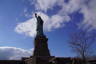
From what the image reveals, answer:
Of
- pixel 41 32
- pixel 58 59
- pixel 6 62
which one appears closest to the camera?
pixel 58 59

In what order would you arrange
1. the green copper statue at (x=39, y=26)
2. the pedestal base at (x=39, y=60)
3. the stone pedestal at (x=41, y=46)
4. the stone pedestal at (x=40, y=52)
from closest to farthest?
the pedestal base at (x=39, y=60) < the stone pedestal at (x=40, y=52) < the stone pedestal at (x=41, y=46) < the green copper statue at (x=39, y=26)

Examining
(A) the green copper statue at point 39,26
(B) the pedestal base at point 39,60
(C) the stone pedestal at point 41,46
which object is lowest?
(B) the pedestal base at point 39,60

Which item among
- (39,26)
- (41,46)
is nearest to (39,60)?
(41,46)

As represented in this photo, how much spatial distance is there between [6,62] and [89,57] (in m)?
22.0

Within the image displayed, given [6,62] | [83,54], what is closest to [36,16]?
[6,62]

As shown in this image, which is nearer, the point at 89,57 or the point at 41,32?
the point at 89,57

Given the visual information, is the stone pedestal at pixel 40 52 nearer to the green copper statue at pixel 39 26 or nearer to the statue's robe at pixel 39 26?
the green copper statue at pixel 39 26

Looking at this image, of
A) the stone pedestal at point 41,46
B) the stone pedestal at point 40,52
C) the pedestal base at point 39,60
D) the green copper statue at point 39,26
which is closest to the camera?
the pedestal base at point 39,60

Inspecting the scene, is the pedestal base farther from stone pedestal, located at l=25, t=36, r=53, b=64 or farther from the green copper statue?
the green copper statue

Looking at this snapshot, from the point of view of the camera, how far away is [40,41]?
5341cm

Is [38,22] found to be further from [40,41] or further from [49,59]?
[49,59]

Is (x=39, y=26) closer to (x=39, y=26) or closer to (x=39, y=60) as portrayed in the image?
(x=39, y=26)

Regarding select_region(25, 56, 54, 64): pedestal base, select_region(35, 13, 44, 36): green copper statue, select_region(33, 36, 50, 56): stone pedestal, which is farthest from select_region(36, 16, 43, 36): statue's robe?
select_region(25, 56, 54, 64): pedestal base

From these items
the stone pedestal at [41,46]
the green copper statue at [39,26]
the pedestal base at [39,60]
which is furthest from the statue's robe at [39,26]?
the pedestal base at [39,60]
